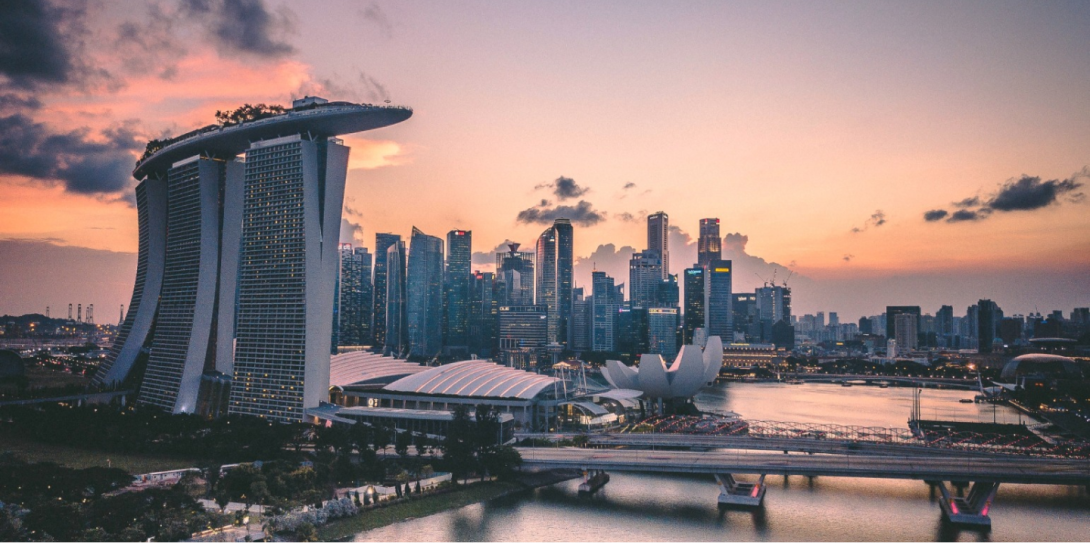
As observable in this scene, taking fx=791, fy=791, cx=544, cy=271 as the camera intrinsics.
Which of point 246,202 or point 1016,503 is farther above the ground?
point 246,202

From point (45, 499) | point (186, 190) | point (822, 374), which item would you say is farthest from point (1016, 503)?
point (822, 374)

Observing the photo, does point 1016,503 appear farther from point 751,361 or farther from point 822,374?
point 751,361

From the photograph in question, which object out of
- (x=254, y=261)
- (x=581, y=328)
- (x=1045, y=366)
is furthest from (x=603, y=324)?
(x=254, y=261)

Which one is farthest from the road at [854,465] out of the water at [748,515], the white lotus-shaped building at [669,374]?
the white lotus-shaped building at [669,374]

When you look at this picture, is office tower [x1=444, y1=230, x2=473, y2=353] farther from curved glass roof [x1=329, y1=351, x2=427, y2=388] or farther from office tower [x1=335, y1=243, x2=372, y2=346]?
curved glass roof [x1=329, y1=351, x2=427, y2=388]

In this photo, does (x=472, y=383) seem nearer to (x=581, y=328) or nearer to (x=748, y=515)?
(x=748, y=515)

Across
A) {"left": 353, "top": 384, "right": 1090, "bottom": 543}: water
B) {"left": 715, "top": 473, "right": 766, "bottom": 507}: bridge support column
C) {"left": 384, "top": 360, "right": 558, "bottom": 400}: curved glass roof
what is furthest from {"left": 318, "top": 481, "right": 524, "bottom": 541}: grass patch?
{"left": 384, "top": 360, "right": 558, "bottom": 400}: curved glass roof

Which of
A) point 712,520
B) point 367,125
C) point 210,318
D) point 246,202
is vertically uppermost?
point 367,125
